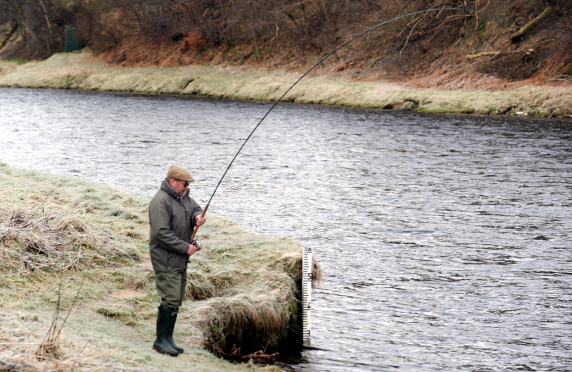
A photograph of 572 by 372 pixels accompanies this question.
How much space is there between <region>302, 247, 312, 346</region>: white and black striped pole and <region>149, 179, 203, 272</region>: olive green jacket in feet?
6.17

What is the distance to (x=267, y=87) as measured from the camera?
4231 centimetres

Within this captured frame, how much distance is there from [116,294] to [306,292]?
2.14 m

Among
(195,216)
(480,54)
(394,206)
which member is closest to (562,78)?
(480,54)

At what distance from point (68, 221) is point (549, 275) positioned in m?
6.49

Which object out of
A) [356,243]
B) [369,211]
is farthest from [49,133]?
[356,243]

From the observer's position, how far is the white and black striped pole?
7320 mm

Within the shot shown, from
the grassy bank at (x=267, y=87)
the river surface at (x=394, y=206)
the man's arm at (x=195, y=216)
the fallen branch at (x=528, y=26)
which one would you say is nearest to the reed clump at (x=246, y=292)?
the river surface at (x=394, y=206)

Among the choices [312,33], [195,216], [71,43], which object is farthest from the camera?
[71,43]

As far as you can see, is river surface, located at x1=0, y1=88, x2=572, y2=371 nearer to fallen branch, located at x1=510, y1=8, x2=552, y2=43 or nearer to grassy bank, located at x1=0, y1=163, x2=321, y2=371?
grassy bank, located at x1=0, y1=163, x2=321, y2=371

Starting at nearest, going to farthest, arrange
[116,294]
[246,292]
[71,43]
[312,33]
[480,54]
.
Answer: [116,294] < [246,292] < [480,54] < [312,33] < [71,43]

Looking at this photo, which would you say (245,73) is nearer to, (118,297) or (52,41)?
(52,41)

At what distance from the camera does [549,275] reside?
9.48 metres

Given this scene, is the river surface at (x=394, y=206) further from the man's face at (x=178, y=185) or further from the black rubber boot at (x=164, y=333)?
the man's face at (x=178, y=185)

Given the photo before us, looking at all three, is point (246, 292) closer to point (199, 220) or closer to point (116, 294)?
point (116, 294)
